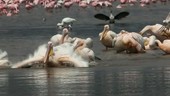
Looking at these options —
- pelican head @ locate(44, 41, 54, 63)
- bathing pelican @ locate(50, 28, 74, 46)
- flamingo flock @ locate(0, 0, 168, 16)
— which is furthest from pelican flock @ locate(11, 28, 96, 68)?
flamingo flock @ locate(0, 0, 168, 16)

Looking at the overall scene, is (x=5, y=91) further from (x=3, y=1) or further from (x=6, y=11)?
(x=3, y=1)

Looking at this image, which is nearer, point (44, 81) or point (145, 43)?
point (44, 81)

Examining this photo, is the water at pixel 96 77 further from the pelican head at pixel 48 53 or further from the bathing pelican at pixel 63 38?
the bathing pelican at pixel 63 38

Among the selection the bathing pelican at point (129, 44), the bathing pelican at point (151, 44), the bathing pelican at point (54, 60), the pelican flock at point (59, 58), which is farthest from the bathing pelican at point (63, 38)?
the bathing pelican at point (54, 60)

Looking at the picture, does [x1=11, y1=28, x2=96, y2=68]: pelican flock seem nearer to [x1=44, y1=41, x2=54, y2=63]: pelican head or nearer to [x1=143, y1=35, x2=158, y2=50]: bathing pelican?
[x1=44, y1=41, x2=54, y2=63]: pelican head

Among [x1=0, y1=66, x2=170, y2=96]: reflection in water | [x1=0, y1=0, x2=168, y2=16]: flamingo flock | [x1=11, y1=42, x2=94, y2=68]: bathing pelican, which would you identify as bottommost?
[x1=0, y1=66, x2=170, y2=96]: reflection in water

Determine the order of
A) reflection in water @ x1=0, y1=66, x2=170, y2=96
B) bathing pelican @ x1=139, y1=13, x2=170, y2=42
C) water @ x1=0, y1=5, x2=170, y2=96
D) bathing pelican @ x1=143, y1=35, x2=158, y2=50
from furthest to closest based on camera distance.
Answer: bathing pelican @ x1=139, y1=13, x2=170, y2=42
bathing pelican @ x1=143, y1=35, x2=158, y2=50
water @ x1=0, y1=5, x2=170, y2=96
reflection in water @ x1=0, y1=66, x2=170, y2=96

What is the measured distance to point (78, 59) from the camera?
892 inches

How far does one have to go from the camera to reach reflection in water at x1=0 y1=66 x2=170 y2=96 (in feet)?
55.0

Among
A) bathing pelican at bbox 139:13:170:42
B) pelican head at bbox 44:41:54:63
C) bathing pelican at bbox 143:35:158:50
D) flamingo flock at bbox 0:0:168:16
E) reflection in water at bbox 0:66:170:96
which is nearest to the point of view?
reflection in water at bbox 0:66:170:96

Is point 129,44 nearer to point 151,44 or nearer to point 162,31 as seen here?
point 151,44

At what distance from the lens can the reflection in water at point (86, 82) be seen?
16.8m

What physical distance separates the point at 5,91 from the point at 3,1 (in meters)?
47.7

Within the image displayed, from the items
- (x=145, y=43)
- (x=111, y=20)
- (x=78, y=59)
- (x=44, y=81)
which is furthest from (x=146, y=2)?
(x=44, y=81)
